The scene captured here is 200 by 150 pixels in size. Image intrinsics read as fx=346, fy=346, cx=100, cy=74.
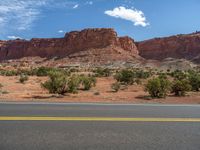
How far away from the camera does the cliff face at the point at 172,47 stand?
125500 millimetres

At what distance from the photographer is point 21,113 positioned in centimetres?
945

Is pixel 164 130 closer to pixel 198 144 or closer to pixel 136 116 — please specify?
pixel 198 144

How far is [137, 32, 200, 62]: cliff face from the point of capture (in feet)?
412

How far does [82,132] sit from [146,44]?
443 ft

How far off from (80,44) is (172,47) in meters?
34.9

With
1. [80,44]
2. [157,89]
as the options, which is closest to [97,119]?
[157,89]

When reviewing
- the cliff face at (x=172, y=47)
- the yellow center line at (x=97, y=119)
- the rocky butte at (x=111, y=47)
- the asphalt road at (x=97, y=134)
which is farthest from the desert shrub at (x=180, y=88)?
the cliff face at (x=172, y=47)

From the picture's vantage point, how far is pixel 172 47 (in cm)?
13100

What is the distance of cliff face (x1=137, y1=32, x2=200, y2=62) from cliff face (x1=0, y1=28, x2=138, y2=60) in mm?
5106

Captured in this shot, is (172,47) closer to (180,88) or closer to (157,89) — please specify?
(180,88)

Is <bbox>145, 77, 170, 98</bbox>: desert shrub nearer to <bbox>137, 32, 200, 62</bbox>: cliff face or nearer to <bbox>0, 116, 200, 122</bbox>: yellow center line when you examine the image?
<bbox>0, 116, 200, 122</bbox>: yellow center line

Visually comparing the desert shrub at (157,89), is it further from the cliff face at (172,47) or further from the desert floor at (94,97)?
the cliff face at (172,47)

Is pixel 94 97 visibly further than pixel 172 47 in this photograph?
No

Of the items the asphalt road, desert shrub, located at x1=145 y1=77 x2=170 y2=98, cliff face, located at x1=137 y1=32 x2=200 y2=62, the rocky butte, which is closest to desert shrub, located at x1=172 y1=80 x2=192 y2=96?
desert shrub, located at x1=145 y1=77 x2=170 y2=98
